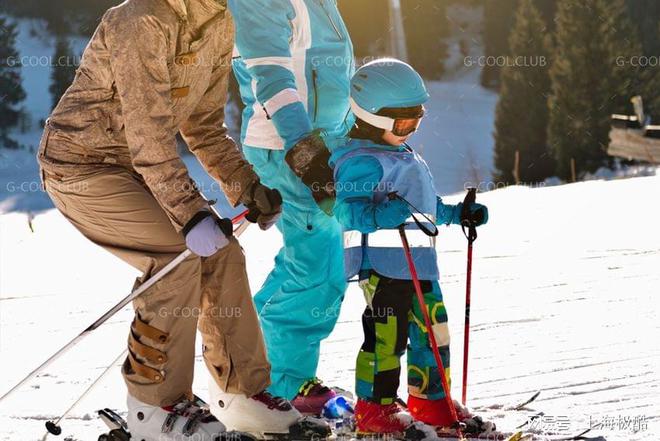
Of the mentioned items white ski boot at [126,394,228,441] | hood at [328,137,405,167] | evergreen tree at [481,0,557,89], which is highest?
hood at [328,137,405,167]

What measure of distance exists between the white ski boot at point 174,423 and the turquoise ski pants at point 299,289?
2.23ft

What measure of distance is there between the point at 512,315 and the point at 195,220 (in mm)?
2843

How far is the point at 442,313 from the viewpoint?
11.7 ft

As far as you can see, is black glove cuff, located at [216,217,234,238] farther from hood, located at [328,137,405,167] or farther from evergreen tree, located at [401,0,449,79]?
evergreen tree, located at [401,0,449,79]

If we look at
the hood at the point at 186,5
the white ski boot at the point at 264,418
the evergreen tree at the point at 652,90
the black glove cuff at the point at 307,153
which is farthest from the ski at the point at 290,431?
the evergreen tree at the point at 652,90

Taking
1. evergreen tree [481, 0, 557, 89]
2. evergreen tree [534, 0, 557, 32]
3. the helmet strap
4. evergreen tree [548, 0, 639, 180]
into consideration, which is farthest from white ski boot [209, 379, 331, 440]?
evergreen tree [481, 0, 557, 89]

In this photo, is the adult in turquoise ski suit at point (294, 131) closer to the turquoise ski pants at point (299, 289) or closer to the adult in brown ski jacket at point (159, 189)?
the turquoise ski pants at point (299, 289)

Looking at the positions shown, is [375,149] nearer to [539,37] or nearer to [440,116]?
[539,37]

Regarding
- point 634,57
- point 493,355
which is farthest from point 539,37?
point 493,355

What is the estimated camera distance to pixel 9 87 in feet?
103

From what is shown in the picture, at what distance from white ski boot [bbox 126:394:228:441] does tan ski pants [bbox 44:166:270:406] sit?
0.03 metres

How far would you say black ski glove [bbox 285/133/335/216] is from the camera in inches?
144

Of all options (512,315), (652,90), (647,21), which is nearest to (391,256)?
→ (512,315)

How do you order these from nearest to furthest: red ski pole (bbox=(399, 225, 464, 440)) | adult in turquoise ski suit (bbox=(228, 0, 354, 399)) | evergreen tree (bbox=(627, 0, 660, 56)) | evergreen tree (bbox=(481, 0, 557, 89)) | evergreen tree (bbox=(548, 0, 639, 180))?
red ski pole (bbox=(399, 225, 464, 440)), adult in turquoise ski suit (bbox=(228, 0, 354, 399)), evergreen tree (bbox=(548, 0, 639, 180)), evergreen tree (bbox=(627, 0, 660, 56)), evergreen tree (bbox=(481, 0, 557, 89))
